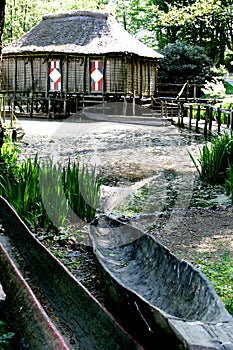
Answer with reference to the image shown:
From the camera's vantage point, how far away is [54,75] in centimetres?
2455

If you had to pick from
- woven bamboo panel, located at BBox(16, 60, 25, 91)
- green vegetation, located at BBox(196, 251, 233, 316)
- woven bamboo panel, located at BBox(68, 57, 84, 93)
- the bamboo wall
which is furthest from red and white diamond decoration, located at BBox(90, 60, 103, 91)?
green vegetation, located at BBox(196, 251, 233, 316)

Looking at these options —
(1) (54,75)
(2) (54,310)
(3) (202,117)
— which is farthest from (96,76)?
(2) (54,310)

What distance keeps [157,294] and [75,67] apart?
2112 cm

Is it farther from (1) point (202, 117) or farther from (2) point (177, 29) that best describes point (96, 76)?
(2) point (177, 29)

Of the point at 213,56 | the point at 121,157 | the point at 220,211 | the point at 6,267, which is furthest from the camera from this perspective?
the point at 213,56

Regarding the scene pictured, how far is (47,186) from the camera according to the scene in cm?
633

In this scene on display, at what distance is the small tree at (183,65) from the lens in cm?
2983

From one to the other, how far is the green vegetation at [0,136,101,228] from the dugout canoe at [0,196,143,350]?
3.63 feet

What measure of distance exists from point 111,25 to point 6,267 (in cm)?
2311

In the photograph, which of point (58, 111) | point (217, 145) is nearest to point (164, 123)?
point (58, 111)

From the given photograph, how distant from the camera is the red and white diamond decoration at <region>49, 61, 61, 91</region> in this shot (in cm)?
2448

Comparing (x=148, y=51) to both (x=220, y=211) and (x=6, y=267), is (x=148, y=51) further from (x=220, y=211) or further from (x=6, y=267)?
(x=6, y=267)

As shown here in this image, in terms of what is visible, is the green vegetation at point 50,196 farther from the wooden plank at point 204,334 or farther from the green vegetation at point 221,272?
the wooden plank at point 204,334

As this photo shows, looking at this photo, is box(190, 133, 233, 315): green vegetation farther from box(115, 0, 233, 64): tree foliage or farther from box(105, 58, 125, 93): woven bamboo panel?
box(115, 0, 233, 64): tree foliage
